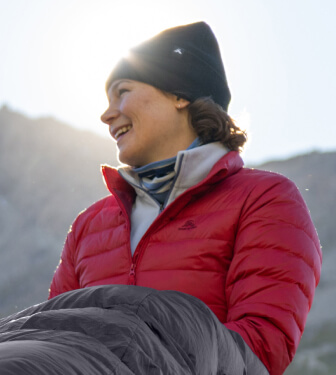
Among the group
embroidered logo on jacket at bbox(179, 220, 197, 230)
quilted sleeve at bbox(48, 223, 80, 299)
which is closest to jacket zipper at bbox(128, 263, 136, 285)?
embroidered logo on jacket at bbox(179, 220, 197, 230)

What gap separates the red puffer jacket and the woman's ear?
324mm

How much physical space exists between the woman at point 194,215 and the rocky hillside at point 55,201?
41.5ft

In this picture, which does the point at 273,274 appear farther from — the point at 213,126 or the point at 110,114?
the point at 110,114

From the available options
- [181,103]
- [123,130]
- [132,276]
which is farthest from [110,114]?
[132,276]

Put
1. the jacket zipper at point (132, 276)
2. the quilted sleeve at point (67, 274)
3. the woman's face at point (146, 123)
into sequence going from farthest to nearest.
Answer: the quilted sleeve at point (67, 274)
the woman's face at point (146, 123)
the jacket zipper at point (132, 276)

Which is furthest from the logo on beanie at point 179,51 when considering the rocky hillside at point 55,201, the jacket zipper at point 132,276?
the rocky hillside at point 55,201

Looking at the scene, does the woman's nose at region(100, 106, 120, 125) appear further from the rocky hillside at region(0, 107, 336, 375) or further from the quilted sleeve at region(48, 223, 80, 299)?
the rocky hillside at region(0, 107, 336, 375)

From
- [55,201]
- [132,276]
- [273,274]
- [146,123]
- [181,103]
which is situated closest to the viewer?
[273,274]

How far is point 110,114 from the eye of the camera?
87.9 inches

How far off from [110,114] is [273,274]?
3.10ft

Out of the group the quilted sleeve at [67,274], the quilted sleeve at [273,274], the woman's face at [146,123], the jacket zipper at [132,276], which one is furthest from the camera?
the quilted sleeve at [67,274]

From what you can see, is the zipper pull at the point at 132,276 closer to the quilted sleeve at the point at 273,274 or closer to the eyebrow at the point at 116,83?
the quilted sleeve at the point at 273,274

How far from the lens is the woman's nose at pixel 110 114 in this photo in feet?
7.29

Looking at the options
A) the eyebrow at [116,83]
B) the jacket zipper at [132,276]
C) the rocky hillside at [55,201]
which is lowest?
the rocky hillside at [55,201]
